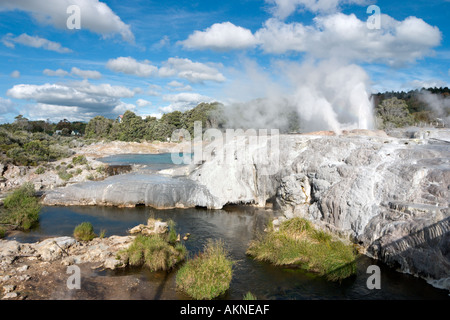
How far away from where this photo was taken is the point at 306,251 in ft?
38.6

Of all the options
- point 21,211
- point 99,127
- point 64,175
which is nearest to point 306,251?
point 21,211

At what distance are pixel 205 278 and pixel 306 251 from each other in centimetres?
443

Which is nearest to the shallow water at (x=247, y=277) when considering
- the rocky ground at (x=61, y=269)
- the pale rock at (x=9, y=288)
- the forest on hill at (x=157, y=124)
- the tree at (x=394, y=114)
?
the rocky ground at (x=61, y=269)

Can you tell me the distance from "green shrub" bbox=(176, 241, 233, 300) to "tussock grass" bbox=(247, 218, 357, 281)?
8.53 feet

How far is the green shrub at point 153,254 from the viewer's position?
11148mm

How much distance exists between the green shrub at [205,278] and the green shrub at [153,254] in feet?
4.95

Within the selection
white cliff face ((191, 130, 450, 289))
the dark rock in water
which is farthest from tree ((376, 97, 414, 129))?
the dark rock in water

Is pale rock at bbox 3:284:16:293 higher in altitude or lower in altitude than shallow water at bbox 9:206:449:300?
higher

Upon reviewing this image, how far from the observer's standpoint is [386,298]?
9.56 metres

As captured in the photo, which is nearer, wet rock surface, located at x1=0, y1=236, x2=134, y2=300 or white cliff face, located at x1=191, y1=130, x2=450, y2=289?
wet rock surface, located at x1=0, y1=236, x2=134, y2=300

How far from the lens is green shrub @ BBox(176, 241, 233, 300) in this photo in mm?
9203

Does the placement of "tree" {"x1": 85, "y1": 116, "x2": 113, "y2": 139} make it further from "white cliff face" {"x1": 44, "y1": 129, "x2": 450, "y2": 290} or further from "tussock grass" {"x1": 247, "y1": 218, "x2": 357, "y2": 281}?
"tussock grass" {"x1": 247, "y1": 218, "x2": 357, "y2": 281}
